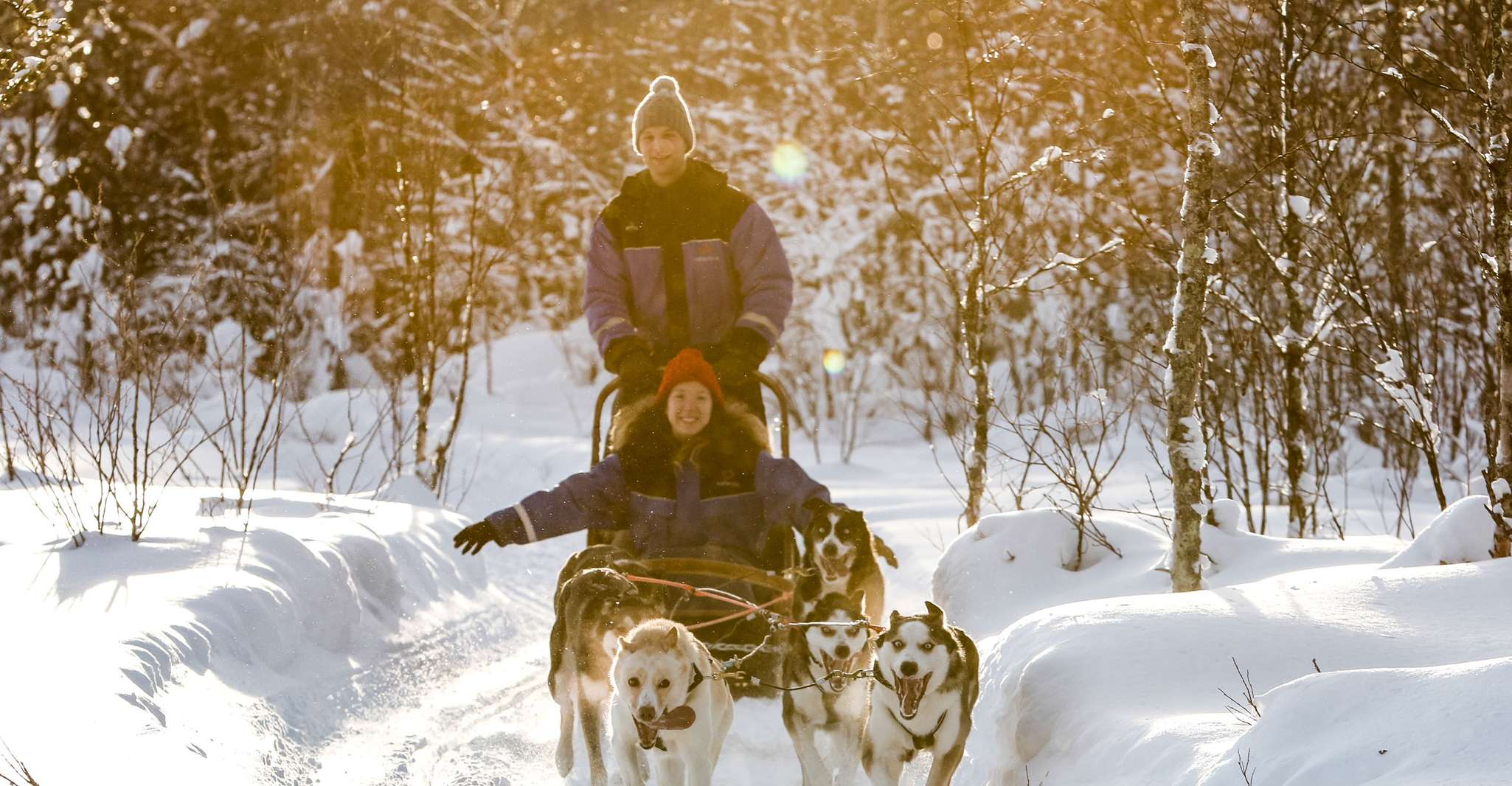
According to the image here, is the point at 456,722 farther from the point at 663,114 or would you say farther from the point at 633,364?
the point at 663,114

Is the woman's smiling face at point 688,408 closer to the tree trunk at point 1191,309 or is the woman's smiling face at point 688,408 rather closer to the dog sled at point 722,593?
the dog sled at point 722,593

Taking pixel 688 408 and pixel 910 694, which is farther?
pixel 688 408

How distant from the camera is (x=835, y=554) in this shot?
4215 millimetres

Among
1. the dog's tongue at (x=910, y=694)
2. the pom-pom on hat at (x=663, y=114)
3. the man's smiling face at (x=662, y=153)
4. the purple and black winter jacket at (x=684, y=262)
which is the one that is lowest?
the dog's tongue at (x=910, y=694)

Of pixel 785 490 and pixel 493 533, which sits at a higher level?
pixel 785 490

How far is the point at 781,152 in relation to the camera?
23.6 m

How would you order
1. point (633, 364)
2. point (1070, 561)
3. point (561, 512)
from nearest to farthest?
1. point (561, 512)
2. point (633, 364)
3. point (1070, 561)

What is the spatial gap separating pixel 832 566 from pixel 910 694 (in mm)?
1135

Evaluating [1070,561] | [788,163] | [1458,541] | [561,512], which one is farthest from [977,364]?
[788,163]

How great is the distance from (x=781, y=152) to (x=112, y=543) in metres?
19.4

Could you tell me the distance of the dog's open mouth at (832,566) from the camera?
4.23 metres

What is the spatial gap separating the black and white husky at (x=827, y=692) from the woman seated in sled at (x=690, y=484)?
90cm

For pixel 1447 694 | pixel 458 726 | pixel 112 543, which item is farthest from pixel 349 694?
pixel 1447 694

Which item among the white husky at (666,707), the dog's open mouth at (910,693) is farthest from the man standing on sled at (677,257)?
the dog's open mouth at (910,693)
